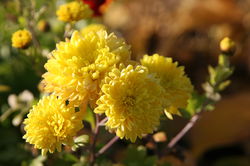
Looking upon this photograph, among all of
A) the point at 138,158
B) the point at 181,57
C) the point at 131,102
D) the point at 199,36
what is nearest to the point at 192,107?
the point at 138,158

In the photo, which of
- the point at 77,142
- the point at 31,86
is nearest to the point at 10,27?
the point at 31,86

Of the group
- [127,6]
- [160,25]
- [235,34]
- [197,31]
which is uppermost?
[127,6]

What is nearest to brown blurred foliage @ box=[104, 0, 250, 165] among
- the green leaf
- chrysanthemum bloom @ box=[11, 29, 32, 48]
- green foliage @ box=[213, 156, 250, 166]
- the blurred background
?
the blurred background

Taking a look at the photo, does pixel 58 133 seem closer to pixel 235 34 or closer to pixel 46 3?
pixel 46 3

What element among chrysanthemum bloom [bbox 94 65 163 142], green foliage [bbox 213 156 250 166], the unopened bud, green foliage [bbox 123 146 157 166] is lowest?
green foliage [bbox 213 156 250 166]

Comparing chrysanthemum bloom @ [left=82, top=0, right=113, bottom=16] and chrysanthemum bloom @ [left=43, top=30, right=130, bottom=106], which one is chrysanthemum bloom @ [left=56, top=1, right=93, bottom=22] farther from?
chrysanthemum bloom @ [left=43, top=30, right=130, bottom=106]

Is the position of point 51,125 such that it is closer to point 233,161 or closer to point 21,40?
point 21,40
